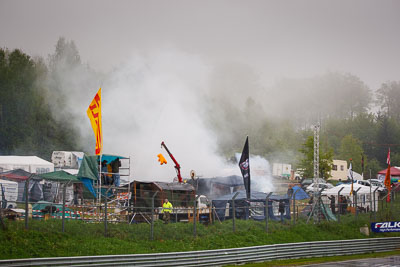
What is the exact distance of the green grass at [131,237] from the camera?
16.0 m

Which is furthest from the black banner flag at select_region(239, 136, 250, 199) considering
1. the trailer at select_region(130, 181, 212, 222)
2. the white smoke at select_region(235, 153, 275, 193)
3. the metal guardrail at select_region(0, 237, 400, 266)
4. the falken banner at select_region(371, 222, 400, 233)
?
the white smoke at select_region(235, 153, 275, 193)

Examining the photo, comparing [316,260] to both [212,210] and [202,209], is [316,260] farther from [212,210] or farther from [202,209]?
[212,210]

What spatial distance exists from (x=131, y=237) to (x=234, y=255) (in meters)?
4.32

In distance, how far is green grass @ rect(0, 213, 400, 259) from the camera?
630 inches

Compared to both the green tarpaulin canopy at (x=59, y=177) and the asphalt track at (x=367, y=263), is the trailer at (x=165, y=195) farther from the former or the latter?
the asphalt track at (x=367, y=263)

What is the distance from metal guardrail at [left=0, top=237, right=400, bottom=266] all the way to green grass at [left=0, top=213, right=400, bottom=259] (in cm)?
65

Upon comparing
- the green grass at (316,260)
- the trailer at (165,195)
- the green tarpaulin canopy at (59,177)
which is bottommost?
the green grass at (316,260)

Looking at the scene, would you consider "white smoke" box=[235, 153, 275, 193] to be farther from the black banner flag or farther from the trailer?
the black banner flag

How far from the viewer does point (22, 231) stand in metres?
16.5

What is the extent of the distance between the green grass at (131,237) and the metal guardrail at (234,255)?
0.65 m

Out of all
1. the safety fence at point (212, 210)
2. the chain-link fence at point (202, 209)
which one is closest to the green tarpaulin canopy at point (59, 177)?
the chain-link fence at point (202, 209)

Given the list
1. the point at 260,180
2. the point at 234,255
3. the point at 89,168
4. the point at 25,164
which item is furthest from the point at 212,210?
→ the point at 25,164

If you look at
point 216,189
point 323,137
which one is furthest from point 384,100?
point 216,189

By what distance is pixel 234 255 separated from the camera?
19875 millimetres
